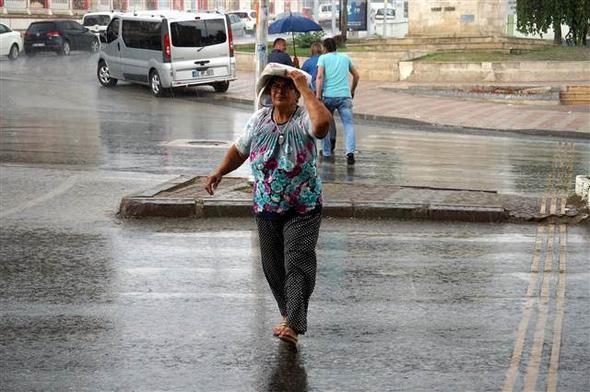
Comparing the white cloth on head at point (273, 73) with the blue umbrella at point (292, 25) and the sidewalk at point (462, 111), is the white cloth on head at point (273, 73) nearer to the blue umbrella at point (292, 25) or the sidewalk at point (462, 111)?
the sidewalk at point (462, 111)

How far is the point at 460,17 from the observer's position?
41.4 meters

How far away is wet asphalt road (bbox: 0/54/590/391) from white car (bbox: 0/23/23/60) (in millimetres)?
34309

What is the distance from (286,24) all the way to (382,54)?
13.2 ft

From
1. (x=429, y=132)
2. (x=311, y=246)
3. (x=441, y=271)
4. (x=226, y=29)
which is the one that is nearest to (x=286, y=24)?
(x=226, y=29)

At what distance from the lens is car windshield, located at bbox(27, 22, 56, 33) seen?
2103 inches

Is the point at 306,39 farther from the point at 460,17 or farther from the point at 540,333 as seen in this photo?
the point at 540,333

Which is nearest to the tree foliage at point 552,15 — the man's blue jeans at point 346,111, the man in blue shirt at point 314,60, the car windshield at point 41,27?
the car windshield at point 41,27

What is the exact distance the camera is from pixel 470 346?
293 inches

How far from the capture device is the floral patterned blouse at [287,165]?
24.1 feet

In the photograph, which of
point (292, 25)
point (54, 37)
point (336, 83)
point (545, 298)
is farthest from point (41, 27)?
point (545, 298)

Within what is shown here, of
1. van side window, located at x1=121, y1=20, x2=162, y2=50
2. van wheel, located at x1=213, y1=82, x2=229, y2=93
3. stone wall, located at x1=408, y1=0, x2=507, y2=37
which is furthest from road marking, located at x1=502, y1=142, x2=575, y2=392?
stone wall, located at x1=408, y1=0, x2=507, y2=37

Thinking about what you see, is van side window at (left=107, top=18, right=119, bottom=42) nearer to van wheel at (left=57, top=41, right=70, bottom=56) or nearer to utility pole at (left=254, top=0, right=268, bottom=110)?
utility pole at (left=254, top=0, right=268, bottom=110)

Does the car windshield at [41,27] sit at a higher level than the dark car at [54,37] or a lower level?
higher

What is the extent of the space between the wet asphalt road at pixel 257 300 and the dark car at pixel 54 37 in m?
38.1
